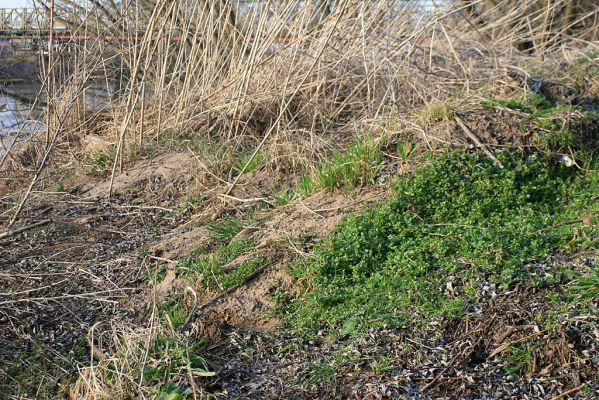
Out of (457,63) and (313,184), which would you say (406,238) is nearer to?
(313,184)

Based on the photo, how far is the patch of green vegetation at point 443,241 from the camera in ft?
13.6

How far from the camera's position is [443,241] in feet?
14.9

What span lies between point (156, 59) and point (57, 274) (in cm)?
318

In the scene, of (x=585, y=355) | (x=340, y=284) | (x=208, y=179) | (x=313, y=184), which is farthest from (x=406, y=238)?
(x=208, y=179)

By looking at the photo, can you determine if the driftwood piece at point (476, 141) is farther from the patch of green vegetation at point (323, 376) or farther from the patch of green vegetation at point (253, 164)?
the patch of green vegetation at point (323, 376)

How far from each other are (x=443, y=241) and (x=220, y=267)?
4.46ft

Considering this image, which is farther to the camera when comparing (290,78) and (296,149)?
(290,78)

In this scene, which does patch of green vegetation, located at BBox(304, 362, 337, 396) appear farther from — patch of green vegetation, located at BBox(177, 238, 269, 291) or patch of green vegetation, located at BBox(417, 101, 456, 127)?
patch of green vegetation, located at BBox(417, 101, 456, 127)

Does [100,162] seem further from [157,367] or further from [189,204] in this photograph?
[157,367]

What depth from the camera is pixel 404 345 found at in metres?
3.81

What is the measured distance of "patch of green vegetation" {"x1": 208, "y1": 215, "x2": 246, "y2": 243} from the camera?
5211mm

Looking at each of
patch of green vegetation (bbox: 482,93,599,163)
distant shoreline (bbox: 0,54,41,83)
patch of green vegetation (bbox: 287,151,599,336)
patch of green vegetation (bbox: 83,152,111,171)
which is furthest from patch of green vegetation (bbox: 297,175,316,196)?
distant shoreline (bbox: 0,54,41,83)

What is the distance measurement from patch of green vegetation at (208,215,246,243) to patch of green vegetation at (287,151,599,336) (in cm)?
75

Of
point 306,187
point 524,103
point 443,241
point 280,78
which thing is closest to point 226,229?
point 306,187
